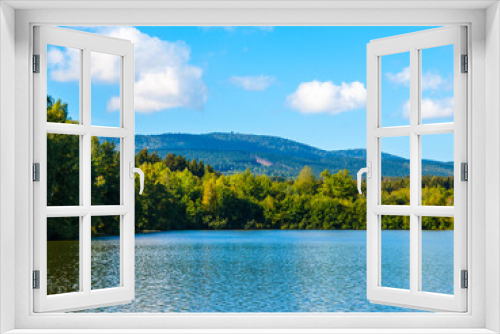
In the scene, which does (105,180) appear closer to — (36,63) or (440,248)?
(36,63)

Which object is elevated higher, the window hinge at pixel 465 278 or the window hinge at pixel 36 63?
the window hinge at pixel 36 63

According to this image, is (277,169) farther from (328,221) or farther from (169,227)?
(169,227)

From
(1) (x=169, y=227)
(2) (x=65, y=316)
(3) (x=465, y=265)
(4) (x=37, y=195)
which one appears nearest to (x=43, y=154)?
(4) (x=37, y=195)

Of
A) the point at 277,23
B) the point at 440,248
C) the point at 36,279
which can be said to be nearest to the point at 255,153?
the point at 440,248

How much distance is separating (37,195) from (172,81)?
2090cm

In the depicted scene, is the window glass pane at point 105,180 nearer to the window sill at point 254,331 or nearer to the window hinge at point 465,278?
the window sill at point 254,331

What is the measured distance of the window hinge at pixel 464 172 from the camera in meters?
2.51

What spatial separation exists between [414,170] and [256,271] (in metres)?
20.1

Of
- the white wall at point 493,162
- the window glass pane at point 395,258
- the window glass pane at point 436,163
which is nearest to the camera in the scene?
the white wall at point 493,162

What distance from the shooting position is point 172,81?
22.9m

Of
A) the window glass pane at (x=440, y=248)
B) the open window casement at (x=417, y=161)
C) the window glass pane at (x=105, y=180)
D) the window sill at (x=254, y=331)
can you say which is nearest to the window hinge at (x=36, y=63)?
the window glass pane at (x=105, y=180)

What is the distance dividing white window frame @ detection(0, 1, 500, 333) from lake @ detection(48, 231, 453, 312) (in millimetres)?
15956

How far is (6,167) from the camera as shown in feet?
7.87

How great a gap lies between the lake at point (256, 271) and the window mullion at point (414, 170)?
52.6 ft
